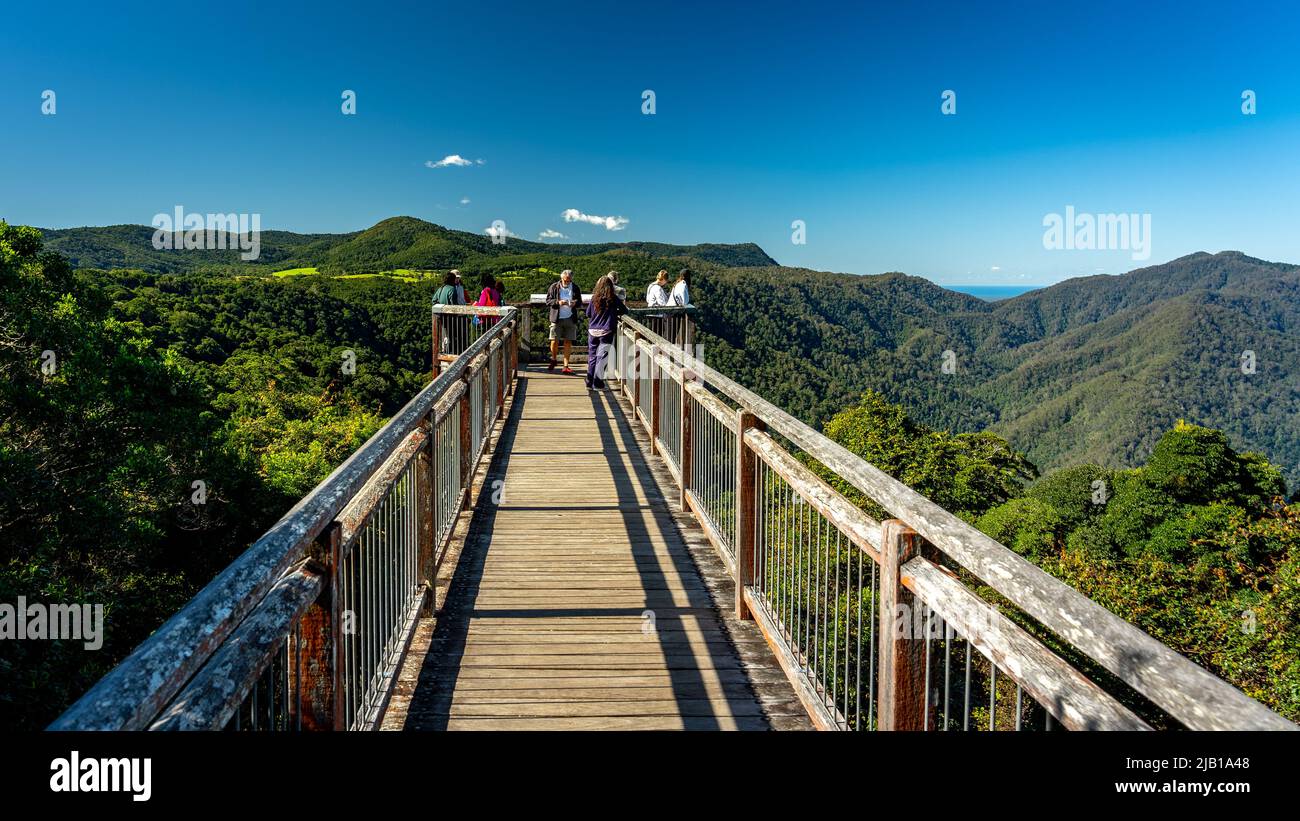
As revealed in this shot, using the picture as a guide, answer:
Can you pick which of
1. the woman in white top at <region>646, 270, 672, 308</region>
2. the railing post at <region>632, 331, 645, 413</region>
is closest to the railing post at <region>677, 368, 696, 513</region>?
the railing post at <region>632, 331, 645, 413</region>

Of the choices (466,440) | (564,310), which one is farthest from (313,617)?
(564,310)

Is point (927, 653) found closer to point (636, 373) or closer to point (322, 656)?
point (322, 656)

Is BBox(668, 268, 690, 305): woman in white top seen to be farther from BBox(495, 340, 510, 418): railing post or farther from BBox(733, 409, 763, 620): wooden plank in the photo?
BBox(733, 409, 763, 620): wooden plank

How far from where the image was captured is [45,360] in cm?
1448

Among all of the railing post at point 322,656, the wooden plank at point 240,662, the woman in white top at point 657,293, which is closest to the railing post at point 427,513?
the railing post at point 322,656

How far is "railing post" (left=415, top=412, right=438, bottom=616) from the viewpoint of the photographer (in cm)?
466

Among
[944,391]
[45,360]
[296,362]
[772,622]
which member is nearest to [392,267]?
[296,362]

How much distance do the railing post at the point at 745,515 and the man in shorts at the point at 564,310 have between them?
9.94 metres

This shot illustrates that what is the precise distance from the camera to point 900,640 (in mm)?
2607

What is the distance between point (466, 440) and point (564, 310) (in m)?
9.14
